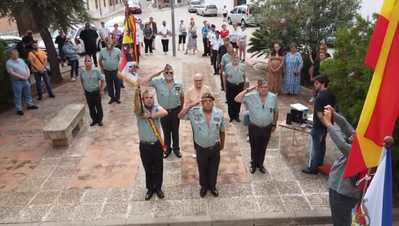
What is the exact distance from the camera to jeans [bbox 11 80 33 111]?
11.3m

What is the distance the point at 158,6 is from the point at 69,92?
52.7 meters

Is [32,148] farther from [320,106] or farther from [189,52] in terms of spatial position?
[189,52]

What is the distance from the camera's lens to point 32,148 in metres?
9.14

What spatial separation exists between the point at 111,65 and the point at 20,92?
2456 mm

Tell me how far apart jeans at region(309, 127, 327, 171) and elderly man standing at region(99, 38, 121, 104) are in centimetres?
602

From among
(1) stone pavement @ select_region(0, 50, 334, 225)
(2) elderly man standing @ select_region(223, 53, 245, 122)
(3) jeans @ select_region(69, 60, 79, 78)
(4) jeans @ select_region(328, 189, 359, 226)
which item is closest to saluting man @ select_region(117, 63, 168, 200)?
(1) stone pavement @ select_region(0, 50, 334, 225)

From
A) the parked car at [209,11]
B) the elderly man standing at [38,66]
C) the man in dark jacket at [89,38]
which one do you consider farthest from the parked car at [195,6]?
the elderly man standing at [38,66]

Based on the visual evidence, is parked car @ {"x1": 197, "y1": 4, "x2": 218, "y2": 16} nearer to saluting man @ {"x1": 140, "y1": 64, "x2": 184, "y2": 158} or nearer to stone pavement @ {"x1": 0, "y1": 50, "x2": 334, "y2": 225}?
stone pavement @ {"x1": 0, "y1": 50, "x2": 334, "y2": 225}

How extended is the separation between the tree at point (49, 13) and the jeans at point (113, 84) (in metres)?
3.34

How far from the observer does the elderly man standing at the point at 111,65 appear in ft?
37.3

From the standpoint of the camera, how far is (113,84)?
1202cm

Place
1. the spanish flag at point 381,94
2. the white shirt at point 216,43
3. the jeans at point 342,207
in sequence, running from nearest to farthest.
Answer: the spanish flag at point 381,94, the jeans at point 342,207, the white shirt at point 216,43

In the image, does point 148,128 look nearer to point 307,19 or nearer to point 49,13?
point 49,13

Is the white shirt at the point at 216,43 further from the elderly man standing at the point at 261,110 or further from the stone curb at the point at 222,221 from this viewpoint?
the stone curb at the point at 222,221
